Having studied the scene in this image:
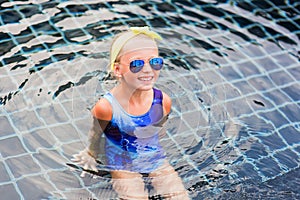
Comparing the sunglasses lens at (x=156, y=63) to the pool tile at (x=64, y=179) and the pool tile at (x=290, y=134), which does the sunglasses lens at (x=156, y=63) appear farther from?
the pool tile at (x=290, y=134)

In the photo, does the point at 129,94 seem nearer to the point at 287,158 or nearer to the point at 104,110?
the point at 104,110

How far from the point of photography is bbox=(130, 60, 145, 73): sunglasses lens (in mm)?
2275

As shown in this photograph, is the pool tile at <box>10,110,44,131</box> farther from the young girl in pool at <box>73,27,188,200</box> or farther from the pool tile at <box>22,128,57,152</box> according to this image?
the young girl in pool at <box>73,27,188,200</box>

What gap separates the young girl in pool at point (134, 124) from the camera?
7.52 ft

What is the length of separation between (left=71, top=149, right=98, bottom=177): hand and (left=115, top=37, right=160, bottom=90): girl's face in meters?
0.34

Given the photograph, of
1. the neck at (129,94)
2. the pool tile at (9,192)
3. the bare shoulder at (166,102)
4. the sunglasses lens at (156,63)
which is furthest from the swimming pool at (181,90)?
the sunglasses lens at (156,63)

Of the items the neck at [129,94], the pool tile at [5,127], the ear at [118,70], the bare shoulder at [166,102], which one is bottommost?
the pool tile at [5,127]

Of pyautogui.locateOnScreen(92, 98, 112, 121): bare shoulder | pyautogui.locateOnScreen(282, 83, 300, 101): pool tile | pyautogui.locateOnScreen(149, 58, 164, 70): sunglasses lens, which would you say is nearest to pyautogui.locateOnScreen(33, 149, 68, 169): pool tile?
pyautogui.locateOnScreen(92, 98, 112, 121): bare shoulder

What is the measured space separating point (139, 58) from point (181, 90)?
59cm

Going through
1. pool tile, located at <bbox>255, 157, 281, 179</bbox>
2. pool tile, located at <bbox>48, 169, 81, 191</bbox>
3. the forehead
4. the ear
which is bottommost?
pool tile, located at <bbox>48, 169, 81, 191</bbox>

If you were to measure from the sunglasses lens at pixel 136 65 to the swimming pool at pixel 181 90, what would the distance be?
15.6 inches

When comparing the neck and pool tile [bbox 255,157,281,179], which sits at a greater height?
the neck

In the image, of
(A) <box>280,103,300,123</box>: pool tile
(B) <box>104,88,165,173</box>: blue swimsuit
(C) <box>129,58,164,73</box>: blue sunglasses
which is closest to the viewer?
(C) <box>129,58,164,73</box>: blue sunglasses

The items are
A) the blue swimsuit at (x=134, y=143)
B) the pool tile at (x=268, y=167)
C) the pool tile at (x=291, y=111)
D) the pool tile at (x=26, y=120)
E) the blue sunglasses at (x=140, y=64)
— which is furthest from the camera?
the pool tile at (x=291, y=111)
